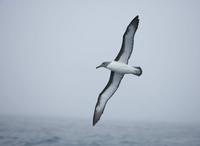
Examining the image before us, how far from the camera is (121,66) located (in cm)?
1652

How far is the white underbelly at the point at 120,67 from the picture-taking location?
53.8ft

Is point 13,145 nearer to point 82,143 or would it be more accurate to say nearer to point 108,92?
point 82,143

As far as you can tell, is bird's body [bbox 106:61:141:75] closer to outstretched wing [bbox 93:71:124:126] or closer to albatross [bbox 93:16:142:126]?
albatross [bbox 93:16:142:126]

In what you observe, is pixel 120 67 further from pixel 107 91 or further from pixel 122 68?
pixel 107 91

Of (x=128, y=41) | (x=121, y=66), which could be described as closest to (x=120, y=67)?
(x=121, y=66)

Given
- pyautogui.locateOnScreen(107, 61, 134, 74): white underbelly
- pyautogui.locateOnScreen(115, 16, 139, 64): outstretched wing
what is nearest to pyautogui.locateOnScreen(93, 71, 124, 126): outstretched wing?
pyautogui.locateOnScreen(107, 61, 134, 74): white underbelly

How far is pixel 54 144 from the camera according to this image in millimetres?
36906

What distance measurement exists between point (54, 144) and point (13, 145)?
406 centimetres

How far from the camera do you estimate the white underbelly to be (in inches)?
645

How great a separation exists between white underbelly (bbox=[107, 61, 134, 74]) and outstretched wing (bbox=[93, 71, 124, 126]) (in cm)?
80

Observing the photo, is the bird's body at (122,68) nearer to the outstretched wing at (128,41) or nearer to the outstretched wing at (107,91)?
the outstretched wing at (128,41)

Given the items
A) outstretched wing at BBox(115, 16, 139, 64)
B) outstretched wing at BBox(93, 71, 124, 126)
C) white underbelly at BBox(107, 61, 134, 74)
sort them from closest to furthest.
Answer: outstretched wing at BBox(115, 16, 139, 64), white underbelly at BBox(107, 61, 134, 74), outstretched wing at BBox(93, 71, 124, 126)

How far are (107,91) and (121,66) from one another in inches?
78.5


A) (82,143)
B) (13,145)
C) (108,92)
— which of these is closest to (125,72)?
(108,92)
